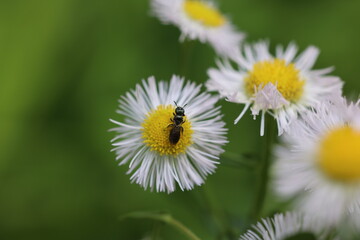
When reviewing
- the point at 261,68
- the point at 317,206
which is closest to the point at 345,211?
the point at 317,206

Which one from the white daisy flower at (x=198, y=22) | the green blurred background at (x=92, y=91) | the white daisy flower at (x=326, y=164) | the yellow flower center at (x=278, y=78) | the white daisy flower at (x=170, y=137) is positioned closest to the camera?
the white daisy flower at (x=326, y=164)

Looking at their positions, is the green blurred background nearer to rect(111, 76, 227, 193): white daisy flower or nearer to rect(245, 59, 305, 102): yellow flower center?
rect(245, 59, 305, 102): yellow flower center

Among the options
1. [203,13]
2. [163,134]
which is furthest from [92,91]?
[163,134]

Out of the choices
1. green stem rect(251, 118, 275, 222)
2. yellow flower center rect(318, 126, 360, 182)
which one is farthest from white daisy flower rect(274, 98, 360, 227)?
green stem rect(251, 118, 275, 222)

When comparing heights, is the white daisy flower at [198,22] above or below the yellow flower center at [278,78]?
above

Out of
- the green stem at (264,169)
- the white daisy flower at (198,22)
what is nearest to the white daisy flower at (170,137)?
the green stem at (264,169)

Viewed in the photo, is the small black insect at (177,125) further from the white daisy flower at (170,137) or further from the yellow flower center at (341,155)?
the yellow flower center at (341,155)

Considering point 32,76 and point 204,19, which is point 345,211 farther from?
point 32,76
